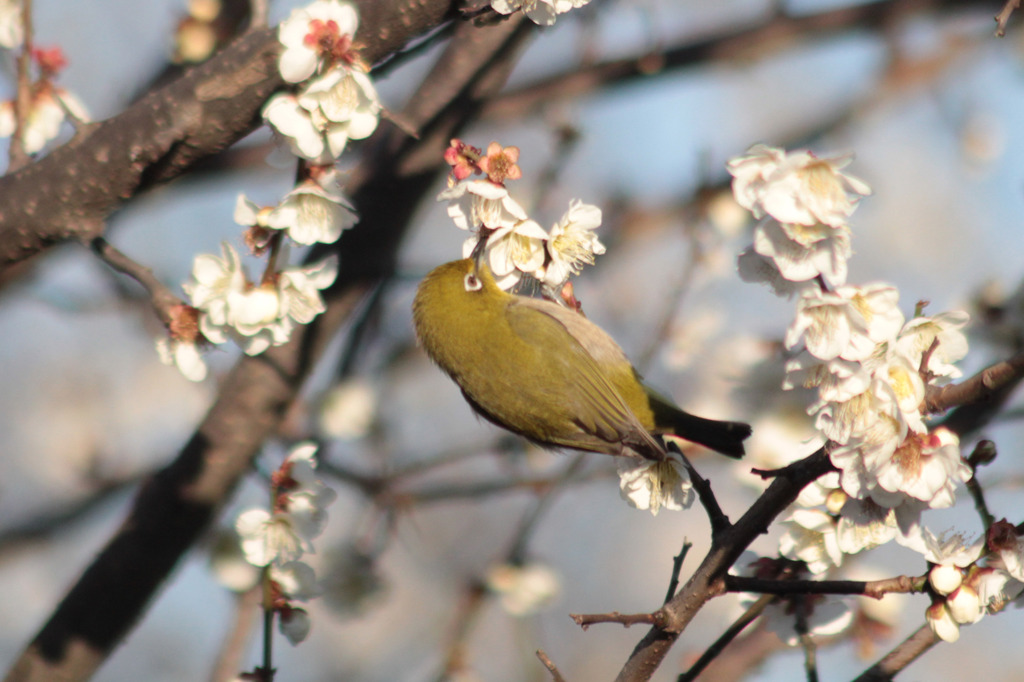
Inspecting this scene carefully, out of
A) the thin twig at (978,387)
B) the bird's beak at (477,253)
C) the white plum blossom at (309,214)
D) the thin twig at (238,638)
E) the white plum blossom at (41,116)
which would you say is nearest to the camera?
the thin twig at (978,387)

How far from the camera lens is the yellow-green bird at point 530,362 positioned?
9.06ft

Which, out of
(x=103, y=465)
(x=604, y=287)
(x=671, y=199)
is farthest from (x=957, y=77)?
(x=103, y=465)

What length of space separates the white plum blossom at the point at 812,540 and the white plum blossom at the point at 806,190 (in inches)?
30.7

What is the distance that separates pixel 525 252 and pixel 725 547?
929 mm

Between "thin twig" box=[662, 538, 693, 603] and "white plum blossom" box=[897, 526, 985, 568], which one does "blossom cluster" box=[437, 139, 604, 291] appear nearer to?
"thin twig" box=[662, 538, 693, 603]

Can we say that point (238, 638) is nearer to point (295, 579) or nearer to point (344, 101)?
point (295, 579)

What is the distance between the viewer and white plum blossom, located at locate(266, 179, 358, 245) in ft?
6.59

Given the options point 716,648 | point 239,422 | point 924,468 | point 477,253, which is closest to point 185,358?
point 477,253

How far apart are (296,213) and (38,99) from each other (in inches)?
51.9

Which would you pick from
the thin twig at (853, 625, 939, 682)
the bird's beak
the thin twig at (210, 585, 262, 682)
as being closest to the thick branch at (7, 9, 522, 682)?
the thin twig at (210, 585, 262, 682)

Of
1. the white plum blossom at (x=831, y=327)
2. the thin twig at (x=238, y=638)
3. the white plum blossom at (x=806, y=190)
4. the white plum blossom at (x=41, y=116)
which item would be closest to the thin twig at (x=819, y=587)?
the white plum blossom at (x=831, y=327)

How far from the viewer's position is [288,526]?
2.31m

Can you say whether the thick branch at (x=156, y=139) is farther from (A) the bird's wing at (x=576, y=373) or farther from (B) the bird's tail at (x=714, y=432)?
(B) the bird's tail at (x=714, y=432)

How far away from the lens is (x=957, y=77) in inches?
288
